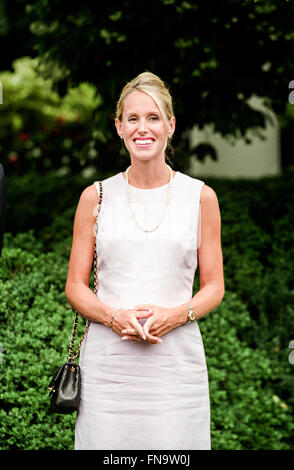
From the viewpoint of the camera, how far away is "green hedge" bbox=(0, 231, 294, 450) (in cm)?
400

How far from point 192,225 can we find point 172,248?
0.15 metres

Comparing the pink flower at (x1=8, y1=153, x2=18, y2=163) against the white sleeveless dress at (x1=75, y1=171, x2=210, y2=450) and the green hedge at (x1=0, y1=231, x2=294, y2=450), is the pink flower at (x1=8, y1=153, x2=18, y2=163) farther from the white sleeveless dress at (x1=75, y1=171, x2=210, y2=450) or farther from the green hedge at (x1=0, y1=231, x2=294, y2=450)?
the white sleeveless dress at (x1=75, y1=171, x2=210, y2=450)

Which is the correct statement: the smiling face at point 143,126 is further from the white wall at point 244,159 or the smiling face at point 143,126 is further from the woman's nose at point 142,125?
the white wall at point 244,159

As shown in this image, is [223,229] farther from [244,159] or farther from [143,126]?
[244,159]

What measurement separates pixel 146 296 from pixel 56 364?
1.41 meters

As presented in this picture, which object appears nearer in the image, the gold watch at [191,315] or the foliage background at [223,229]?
the gold watch at [191,315]

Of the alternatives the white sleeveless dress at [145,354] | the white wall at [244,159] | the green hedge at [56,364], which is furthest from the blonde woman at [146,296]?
the white wall at [244,159]

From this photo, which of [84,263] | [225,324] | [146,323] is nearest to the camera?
[146,323]

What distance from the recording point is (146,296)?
2900 mm

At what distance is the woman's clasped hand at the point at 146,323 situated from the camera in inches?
108

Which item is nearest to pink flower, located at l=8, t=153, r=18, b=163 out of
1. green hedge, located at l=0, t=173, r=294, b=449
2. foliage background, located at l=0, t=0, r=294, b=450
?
green hedge, located at l=0, t=173, r=294, b=449

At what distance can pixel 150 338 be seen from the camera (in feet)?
9.02

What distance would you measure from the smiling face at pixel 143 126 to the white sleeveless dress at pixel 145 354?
24 centimetres

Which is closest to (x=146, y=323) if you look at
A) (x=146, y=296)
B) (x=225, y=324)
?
(x=146, y=296)
